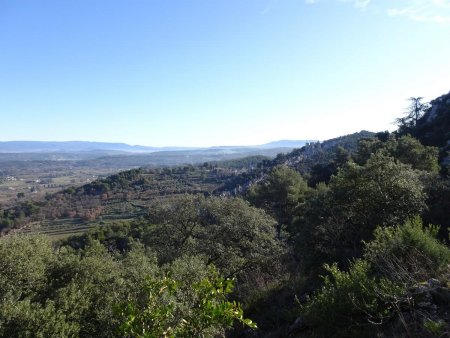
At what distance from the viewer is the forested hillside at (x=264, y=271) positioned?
8.95 metres

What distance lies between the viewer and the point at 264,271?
27.7 metres

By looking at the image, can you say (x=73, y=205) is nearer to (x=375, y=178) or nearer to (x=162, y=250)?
(x=162, y=250)

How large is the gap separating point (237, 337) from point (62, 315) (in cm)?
894

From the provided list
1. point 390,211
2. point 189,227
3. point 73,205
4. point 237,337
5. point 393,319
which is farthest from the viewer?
point 73,205

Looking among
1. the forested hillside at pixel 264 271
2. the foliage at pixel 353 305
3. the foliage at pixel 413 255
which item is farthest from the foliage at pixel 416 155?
the foliage at pixel 353 305

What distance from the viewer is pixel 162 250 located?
3022cm

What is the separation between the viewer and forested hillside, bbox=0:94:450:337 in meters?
8.95

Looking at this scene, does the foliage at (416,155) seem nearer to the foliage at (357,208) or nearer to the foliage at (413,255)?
the foliage at (357,208)

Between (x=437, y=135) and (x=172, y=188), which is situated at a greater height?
(x=437, y=135)

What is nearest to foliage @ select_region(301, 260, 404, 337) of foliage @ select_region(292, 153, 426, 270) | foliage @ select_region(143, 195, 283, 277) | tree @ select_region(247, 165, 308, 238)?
foliage @ select_region(292, 153, 426, 270)

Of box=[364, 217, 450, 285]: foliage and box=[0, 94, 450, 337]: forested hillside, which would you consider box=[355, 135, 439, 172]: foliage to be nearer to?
box=[0, 94, 450, 337]: forested hillside

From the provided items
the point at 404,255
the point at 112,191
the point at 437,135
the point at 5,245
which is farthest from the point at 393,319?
the point at 112,191

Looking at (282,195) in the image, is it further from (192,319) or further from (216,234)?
(192,319)

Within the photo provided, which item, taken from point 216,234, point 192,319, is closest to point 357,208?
point 216,234
